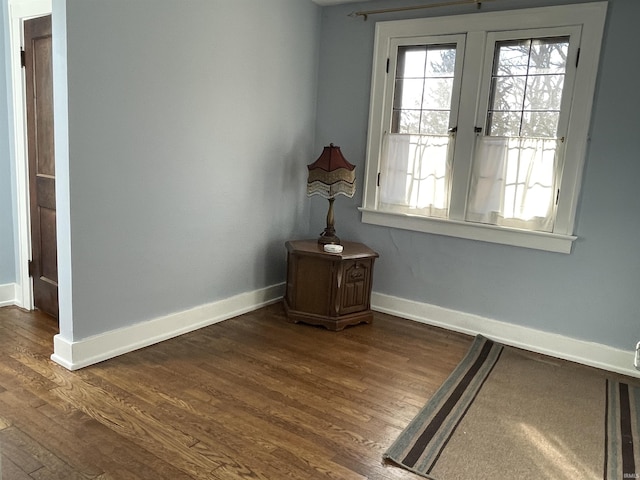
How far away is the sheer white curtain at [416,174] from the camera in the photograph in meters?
3.61

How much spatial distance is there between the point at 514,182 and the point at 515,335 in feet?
3.45

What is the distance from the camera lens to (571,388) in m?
2.84

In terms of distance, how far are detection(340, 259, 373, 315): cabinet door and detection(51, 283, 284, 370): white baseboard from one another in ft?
2.45

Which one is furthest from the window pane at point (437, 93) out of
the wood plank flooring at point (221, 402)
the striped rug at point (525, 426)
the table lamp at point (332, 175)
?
the striped rug at point (525, 426)

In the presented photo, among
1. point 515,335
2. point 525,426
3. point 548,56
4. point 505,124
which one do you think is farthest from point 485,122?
point 525,426

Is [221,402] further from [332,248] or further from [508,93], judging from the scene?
[508,93]

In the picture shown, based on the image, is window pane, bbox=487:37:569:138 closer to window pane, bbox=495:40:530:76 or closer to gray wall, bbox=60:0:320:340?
window pane, bbox=495:40:530:76

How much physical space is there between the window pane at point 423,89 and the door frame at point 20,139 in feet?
7.78

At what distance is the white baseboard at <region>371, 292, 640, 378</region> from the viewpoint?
3129mm

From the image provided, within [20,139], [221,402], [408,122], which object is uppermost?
[408,122]

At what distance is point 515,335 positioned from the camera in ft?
11.3

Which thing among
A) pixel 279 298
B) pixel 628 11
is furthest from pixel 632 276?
pixel 279 298

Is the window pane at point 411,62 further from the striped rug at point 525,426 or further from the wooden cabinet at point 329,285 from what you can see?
the striped rug at point 525,426

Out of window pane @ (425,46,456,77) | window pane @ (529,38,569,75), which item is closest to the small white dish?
window pane @ (425,46,456,77)
